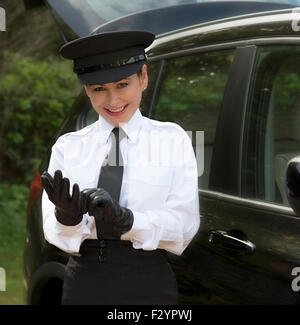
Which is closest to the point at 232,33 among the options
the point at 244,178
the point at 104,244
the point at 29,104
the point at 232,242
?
the point at 244,178

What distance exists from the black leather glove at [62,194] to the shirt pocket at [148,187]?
0.21 metres

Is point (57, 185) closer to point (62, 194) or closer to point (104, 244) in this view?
point (62, 194)

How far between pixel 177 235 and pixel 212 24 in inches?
39.2

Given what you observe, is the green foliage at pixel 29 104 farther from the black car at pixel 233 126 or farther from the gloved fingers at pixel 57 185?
the gloved fingers at pixel 57 185

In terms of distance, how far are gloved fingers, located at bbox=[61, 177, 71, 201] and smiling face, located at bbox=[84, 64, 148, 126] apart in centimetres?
34

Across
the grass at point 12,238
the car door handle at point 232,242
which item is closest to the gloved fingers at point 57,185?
the car door handle at point 232,242

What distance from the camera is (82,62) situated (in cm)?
226

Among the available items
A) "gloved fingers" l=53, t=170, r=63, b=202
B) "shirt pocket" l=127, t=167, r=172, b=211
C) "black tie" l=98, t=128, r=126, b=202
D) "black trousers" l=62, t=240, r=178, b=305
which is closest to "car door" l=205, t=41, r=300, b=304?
"black trousers" l=62, t=240, r=178, b=305

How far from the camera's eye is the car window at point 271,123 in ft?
8.37

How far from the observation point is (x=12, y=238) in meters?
6.21

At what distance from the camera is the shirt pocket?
2.21m

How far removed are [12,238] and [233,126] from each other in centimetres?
394
